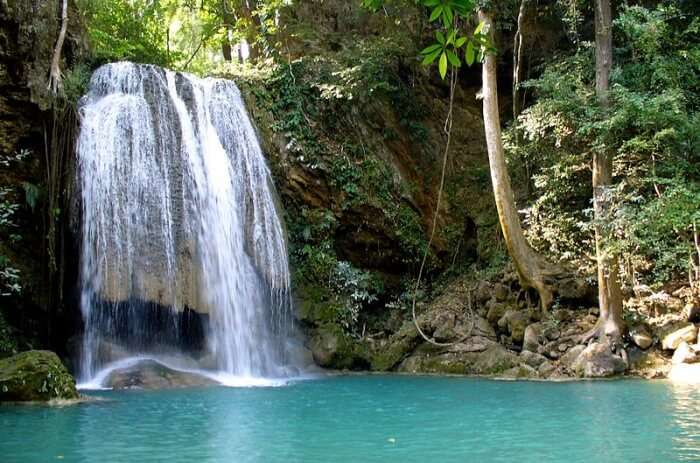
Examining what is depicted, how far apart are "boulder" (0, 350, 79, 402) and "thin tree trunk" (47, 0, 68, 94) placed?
5938mm

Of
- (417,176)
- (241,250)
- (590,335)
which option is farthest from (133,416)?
(417,176)

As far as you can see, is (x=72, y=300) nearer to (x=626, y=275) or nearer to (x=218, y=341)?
(x=218, y=341)

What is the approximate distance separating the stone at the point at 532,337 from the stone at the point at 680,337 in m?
2.23

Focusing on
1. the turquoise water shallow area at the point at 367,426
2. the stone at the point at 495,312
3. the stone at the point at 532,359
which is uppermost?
the stone at the point at 495,312

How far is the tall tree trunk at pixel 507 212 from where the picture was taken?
13.4 metres

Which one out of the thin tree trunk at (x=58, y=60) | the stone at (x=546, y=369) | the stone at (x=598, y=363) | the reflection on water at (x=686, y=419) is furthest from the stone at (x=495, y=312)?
the thin tree trunk at (x=58, y=60)

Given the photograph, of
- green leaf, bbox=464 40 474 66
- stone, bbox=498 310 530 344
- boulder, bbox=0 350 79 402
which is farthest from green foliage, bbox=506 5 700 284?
green leaf, bbox=464 40 474 66

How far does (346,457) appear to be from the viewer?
5.41m

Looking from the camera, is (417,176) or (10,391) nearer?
(10,391)

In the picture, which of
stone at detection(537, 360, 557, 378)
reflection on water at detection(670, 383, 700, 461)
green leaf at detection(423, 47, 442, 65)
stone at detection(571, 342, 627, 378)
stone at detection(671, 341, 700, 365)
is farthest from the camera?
stone at detection(537, 360, 557, 378)

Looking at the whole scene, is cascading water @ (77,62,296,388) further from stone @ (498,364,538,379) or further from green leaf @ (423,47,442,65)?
green leaf @ (423,47,442,65)

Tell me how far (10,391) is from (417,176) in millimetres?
11528

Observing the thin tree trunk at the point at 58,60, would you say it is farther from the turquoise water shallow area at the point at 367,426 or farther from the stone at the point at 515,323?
the stone at the point at 515,323

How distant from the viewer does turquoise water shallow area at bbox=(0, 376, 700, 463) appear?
5527 mm
